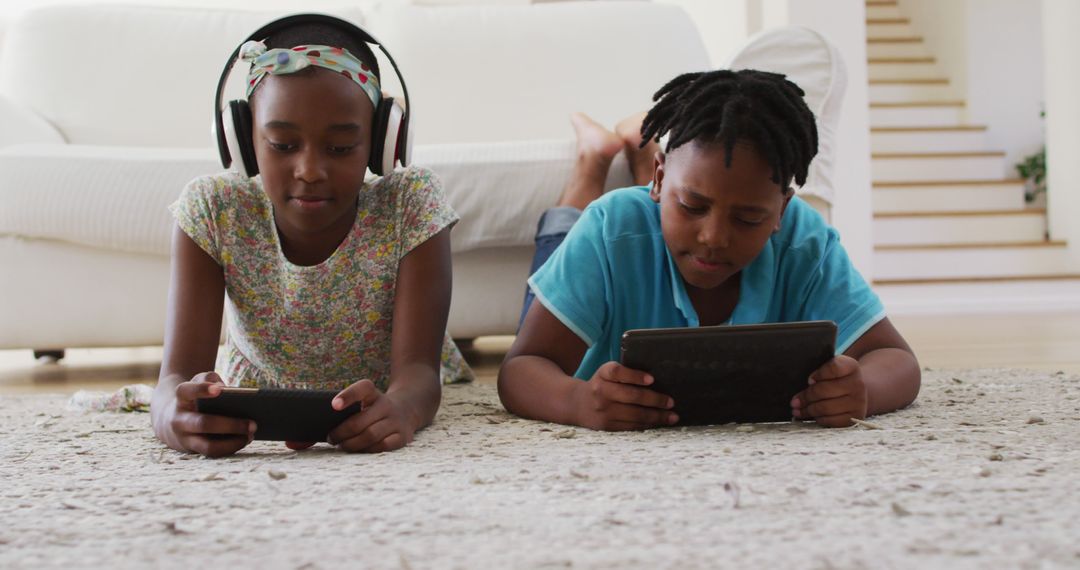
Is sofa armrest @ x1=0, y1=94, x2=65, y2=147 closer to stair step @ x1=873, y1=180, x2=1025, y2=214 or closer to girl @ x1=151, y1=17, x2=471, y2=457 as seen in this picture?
girl @ x1=151, y1=17, x2=471, y2=457

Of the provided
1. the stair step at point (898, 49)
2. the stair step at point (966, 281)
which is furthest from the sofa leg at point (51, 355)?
the stair step at point (898, 49)

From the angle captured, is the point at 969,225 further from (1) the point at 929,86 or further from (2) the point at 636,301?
(2) the point at 636,301

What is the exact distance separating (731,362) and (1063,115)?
3803mm

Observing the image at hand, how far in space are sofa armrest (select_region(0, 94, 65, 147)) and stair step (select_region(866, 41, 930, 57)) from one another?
493cm

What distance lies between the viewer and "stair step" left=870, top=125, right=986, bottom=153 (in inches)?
202

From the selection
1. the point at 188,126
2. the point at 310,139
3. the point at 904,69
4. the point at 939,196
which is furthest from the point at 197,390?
the point at 904,69

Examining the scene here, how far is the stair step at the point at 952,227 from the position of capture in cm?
456

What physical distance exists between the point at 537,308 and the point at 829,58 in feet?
3.33

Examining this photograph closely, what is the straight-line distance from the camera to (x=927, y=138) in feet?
17.1

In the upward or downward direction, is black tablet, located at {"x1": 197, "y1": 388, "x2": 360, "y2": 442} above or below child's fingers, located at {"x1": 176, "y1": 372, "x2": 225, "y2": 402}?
below

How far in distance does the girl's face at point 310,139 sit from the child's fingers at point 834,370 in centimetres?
60

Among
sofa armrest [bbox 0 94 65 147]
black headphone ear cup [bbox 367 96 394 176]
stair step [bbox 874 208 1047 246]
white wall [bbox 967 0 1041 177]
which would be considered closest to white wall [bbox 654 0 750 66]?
stair step [bbox 874 208 1047 246]

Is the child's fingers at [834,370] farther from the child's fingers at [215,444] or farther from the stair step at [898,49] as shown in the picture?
the stair step at [898,49]

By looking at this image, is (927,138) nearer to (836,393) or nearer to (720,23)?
(720,23)
